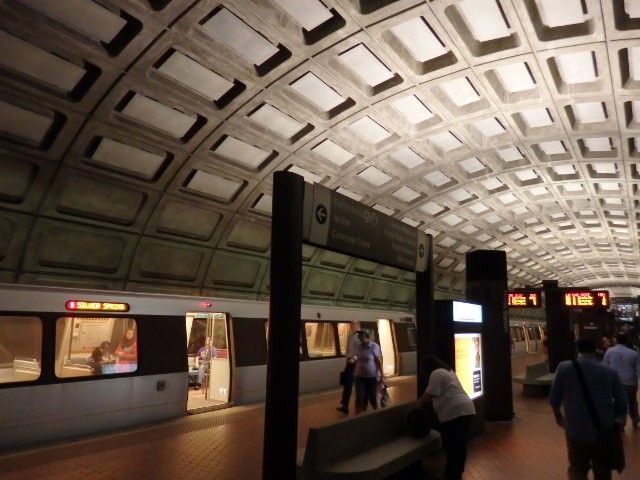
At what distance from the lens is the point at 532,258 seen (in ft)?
95.6

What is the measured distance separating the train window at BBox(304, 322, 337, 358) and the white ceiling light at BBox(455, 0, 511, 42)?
25.1 ft

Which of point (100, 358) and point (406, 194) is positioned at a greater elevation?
point (406, 194)

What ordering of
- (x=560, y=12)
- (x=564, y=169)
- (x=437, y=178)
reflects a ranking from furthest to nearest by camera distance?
(x=564, y=169), (x=437, y=178), (x=560, y=12)

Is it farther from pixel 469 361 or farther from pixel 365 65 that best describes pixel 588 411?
pixel 365 65

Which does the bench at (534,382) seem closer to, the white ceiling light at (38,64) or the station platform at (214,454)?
the station platform at (214,454)

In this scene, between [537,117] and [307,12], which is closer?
[307,12]

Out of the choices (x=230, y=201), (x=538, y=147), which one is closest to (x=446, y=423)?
(x=230, y=201)

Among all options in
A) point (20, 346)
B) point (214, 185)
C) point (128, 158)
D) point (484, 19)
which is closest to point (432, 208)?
point (214, 185)

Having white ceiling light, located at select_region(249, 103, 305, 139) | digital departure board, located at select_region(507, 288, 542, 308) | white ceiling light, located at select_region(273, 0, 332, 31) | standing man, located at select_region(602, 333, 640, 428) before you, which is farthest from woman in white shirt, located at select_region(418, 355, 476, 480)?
digital departure board, located at select_region(507, 288, 542, 308)

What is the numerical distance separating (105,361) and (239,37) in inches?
230

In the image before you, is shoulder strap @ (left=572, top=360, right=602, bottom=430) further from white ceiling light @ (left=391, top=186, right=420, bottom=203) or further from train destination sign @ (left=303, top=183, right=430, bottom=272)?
white ceiling light @ (left=391, top=186, right=420, bottom=203)

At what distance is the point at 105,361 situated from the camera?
26.3 feet

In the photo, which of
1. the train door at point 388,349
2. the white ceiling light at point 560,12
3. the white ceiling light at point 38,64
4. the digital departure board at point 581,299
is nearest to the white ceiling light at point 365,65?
the white ceiling light at point 560,12

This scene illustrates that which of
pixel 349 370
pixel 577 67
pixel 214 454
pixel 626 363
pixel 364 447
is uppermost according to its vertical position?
pixel 577 67
